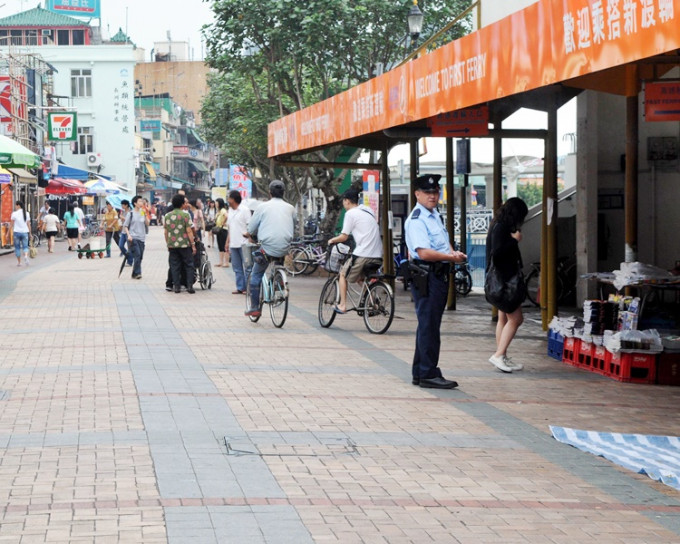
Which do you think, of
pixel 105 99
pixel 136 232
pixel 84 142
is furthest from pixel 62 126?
pixel 136 232

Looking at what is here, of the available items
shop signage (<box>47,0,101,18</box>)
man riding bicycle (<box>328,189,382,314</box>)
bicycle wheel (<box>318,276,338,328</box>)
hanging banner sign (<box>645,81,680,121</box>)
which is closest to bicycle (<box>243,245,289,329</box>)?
bicycle wheel (<box>318,276,338,328</box>)

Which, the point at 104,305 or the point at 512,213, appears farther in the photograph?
the point at 104,305

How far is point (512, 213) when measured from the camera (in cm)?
1052

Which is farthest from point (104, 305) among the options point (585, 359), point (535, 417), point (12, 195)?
point (12, 195)

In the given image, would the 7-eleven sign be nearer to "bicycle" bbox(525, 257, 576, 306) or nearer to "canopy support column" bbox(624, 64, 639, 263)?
"bicycle" bbox(525, 257, 576, 306)

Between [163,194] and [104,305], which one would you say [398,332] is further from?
[163,194]

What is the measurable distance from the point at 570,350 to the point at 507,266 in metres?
1.45

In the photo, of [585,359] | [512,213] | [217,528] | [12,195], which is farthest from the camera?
[12,195]

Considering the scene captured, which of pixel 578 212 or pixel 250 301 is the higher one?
pixel 578 212

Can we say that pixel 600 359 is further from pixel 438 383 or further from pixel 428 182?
pixel 428 182

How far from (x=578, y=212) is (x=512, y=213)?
7.20 metres

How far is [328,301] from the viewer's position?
14.4m

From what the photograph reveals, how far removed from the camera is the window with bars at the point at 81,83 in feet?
232

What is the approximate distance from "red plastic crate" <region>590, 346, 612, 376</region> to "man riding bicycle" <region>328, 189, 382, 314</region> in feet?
12.5
